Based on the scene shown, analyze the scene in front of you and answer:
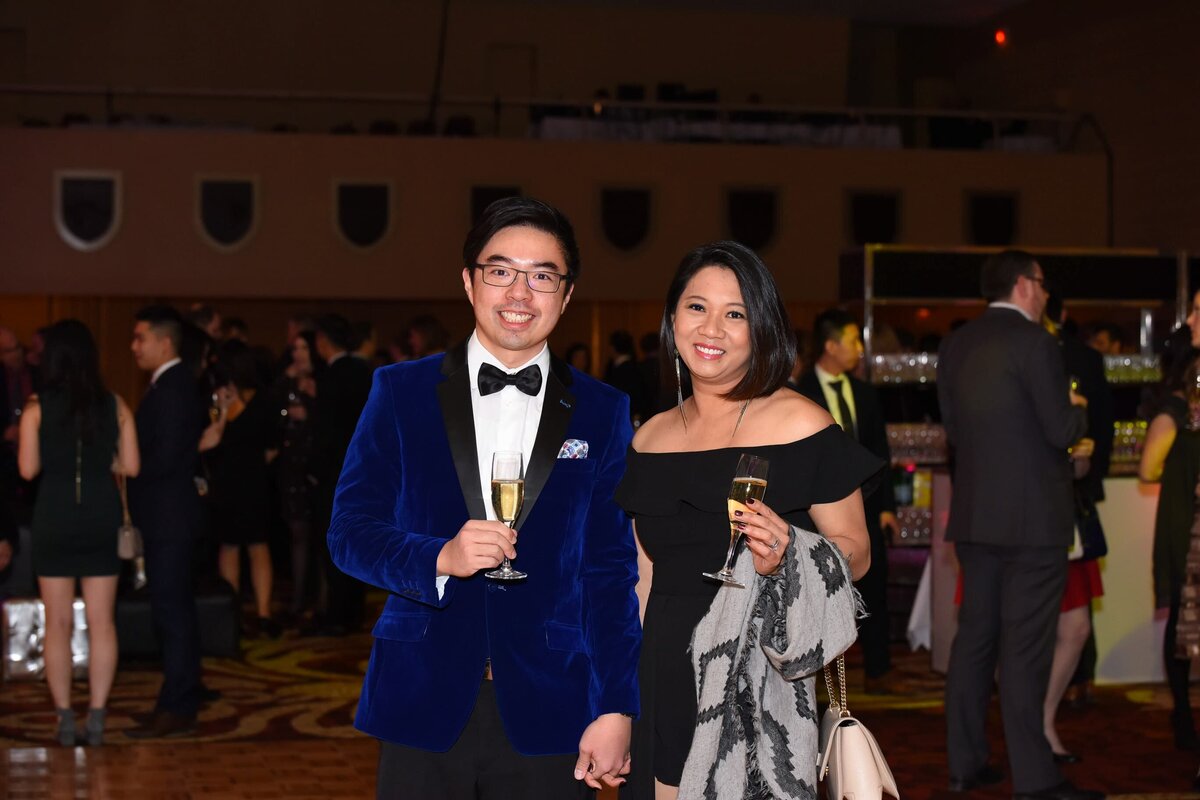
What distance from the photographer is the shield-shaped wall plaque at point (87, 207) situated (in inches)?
627

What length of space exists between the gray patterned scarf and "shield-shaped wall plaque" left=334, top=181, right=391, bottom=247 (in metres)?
14.3

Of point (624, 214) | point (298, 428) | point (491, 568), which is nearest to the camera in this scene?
point (491, 568)

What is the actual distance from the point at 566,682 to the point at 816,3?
19356mm

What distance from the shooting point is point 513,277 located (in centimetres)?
244

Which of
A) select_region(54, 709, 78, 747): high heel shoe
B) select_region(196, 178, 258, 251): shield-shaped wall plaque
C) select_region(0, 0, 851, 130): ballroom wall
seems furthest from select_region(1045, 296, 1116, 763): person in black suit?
select_region(0, 0, 851, 130): ballroom wall

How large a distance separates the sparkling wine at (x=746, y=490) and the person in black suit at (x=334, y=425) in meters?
5.50

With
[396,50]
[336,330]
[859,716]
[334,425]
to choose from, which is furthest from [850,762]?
[396,50]

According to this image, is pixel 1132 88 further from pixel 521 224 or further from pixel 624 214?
pixel 521 224

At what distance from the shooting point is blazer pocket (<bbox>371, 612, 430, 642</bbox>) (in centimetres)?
238

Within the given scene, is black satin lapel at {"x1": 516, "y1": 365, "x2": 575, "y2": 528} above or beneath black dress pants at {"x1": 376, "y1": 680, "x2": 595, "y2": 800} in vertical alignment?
above

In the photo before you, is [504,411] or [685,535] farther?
[685,535]

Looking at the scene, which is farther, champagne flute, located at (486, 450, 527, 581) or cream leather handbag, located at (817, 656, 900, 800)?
cream leather handbag, located at (817, 656, 900, 800)

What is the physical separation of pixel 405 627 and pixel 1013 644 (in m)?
2.91

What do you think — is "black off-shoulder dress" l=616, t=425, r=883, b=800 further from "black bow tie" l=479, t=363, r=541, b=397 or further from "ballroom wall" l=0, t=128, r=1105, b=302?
"ballroom wall" l=0, t=128, r=1105, b=302
